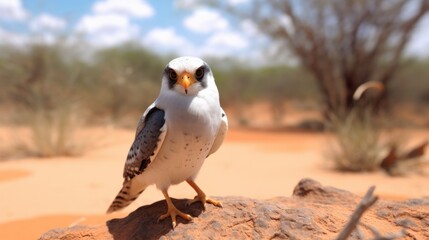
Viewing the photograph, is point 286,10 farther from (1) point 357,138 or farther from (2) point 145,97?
(1) point 357,138

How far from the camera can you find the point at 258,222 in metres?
2.96

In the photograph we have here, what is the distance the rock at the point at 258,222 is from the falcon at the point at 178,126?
0.42 feet

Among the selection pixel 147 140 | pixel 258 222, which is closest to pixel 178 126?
pixel 147 140

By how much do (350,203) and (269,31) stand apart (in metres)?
14.7

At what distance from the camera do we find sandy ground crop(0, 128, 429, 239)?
5.11 metres

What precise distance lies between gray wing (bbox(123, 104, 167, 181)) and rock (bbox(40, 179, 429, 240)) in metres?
0.40

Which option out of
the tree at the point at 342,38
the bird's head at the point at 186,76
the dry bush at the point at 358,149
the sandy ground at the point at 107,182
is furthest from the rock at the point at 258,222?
the tree at the point at 342,38

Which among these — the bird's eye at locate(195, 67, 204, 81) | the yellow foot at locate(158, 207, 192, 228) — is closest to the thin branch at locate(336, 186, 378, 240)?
the yellow foot at locate(158, 207, 192, 228)

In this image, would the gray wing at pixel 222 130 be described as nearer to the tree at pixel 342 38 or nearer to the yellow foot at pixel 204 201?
the yellow foot at pixel 204 201

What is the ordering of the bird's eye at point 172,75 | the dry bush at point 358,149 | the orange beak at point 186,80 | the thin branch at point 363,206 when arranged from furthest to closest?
the dry bush at point 358,149, the bird's eye at point 172,75, the orange beak at point 186,80, the thin branch at point 363,206

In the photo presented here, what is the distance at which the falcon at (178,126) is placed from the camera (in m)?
2.94

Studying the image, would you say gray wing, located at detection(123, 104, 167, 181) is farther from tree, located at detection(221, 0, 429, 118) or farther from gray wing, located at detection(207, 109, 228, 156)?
tree, located at detection(221, 0, 429, 118)

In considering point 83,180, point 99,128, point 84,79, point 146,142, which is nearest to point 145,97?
point 84,79

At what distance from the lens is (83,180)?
7406 mm
